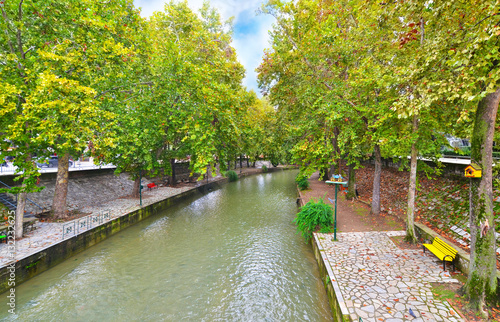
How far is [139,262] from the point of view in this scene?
363 inches

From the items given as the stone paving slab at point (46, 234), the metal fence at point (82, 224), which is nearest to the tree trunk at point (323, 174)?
the stone paving slab at point (46, 234)

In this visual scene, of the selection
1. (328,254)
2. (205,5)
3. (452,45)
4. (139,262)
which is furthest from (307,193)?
(205,5)

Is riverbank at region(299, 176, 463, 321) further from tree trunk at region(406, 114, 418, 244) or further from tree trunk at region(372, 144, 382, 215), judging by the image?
tree trunk at region(372, 144, 382, 215)

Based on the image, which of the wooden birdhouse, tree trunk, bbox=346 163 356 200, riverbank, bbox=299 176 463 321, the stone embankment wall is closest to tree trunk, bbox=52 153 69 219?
the stone embankment wall

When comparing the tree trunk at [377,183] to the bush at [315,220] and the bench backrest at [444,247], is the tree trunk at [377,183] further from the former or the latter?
the bench backrest at [444,247]

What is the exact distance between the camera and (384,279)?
633 cm

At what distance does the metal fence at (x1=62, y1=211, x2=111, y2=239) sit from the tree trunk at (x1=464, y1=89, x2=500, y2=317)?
13.6m

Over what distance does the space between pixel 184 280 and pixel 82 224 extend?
6.71 m

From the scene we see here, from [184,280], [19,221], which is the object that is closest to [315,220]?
[184,280]

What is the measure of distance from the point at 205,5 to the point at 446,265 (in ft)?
95.2

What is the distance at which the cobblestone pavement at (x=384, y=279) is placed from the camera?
5031 mm

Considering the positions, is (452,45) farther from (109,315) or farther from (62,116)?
(62,116)

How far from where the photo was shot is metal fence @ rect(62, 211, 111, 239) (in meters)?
9.73

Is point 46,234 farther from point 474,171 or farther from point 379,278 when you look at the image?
point 474,171
